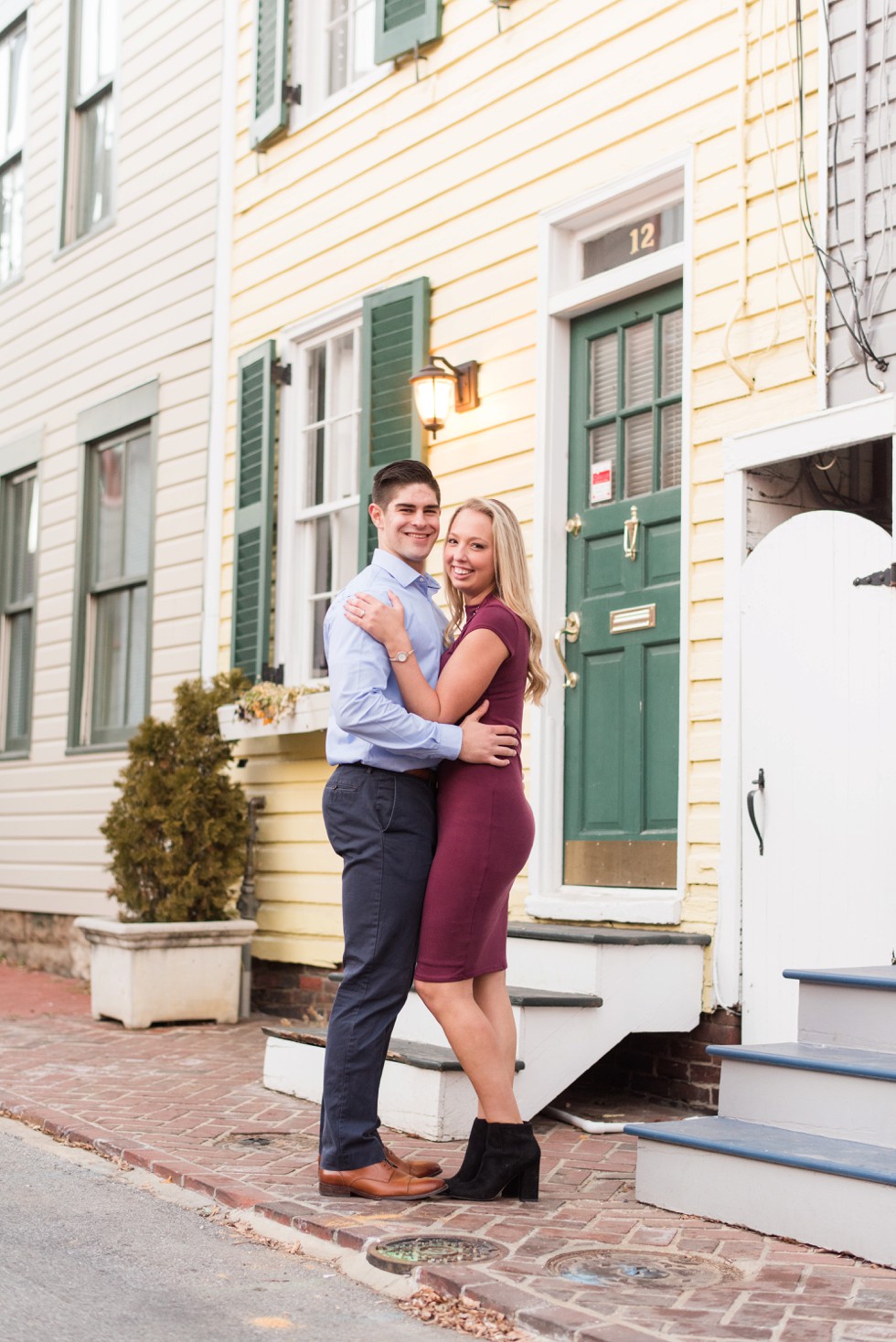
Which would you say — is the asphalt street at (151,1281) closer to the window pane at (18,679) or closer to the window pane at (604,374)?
the window pane at (604,374)

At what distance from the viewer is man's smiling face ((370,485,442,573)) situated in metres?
4.15

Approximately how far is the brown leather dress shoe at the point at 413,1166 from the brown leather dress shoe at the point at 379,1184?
0.04m

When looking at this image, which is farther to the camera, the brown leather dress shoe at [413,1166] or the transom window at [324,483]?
the transom window at [324,483]

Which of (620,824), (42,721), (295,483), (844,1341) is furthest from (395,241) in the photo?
(844,1341)

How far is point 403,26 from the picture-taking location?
7.45 meters

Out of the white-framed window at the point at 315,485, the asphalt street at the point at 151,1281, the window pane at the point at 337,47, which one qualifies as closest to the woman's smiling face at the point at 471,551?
the asphalt street at the point at 151,1281

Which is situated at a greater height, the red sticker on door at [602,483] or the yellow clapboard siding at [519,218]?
the yellow clapboard siding at [519,218]

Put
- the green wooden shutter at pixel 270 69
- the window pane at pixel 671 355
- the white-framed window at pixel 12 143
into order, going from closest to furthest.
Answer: the window pane at pixel 671 355 < the green wooden shutter at pixel 270 69 < the white-framed window at pixel 12 143

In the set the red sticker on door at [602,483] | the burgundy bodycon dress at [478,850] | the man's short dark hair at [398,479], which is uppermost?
the red sticker on door at [602,483]

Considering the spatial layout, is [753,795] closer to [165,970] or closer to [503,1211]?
[503,1211]

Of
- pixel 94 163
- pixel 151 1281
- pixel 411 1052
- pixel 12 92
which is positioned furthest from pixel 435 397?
pixel 12 92

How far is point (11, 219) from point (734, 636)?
8.36m

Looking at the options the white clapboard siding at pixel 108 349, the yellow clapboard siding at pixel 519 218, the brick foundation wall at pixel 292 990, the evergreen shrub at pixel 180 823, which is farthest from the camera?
the white clapboard siding at pixel 108 349

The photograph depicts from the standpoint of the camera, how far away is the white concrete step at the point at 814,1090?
389cm
